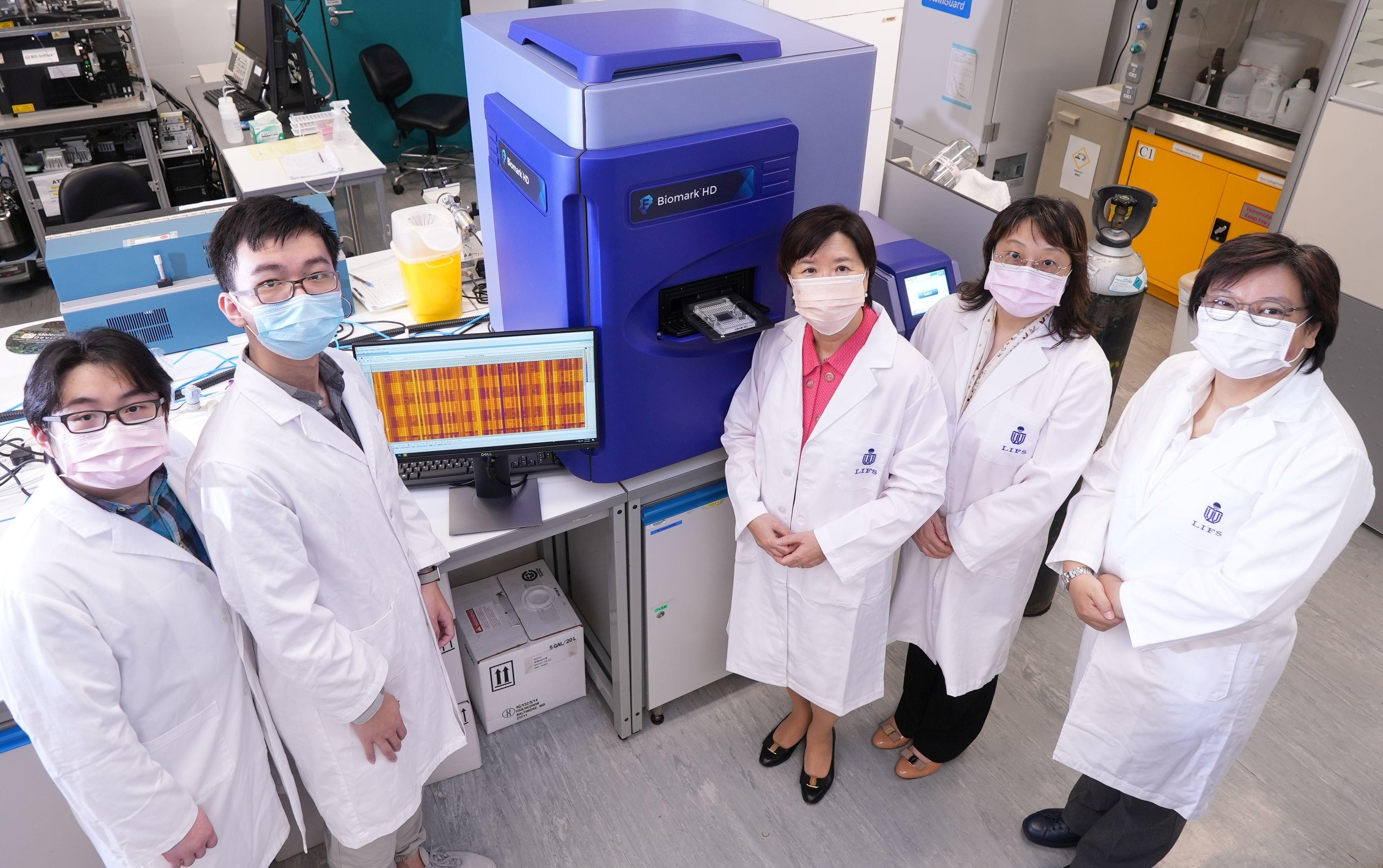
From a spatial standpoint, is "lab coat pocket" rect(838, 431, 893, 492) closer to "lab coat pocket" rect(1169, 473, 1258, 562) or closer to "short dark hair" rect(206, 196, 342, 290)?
"lab coat pocket" rect(1169, 473, 1258, 562)

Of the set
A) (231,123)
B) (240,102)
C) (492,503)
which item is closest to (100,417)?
(492,503)

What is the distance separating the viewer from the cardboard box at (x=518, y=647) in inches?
85.7

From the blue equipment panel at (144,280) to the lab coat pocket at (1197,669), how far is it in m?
1.84

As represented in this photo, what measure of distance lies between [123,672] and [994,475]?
1.50m

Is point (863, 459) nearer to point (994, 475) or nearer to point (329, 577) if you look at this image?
point (994, 475)

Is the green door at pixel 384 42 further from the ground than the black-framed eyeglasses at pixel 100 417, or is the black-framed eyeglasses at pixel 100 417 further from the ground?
the black-framed eyeglasses at pixel 100 417

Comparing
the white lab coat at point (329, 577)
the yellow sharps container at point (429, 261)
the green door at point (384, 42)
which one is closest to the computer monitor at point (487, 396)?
the white lab coat at point (329, 577)

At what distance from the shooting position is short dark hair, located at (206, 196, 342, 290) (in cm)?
130

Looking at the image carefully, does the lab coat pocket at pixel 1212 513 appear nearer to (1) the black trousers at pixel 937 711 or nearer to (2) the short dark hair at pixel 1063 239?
(2) the short dark hair at pixel 1063 239

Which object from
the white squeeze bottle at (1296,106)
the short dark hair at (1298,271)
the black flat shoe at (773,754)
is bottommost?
the black flat shoe at (773,754)

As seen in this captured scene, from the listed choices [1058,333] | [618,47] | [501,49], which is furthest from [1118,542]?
[501,49]

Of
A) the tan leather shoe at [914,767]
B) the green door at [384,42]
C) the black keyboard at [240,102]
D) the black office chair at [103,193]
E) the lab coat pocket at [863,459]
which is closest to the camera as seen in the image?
the lab coat pocket at [863,459]

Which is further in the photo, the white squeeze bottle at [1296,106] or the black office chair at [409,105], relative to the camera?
the black office chair at [409,105]

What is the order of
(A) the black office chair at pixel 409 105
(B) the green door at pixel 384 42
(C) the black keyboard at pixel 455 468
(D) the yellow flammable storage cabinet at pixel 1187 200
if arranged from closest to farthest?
(C) the black keyboard at pixel 455 468 → (D) the yellow flammable storage cabinet at pixel 1187 200 → (A) the black office chair at pixel 409 105 → (B) the green door at pixel 384 42
